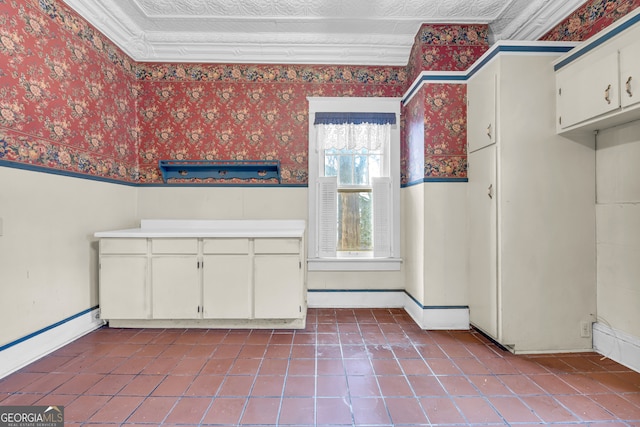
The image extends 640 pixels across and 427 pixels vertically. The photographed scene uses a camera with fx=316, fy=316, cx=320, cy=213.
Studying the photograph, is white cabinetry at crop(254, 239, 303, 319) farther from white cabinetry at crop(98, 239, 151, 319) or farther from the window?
white cabinetry at crop(98, 239, 151, 319)

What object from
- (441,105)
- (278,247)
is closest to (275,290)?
(278,247)

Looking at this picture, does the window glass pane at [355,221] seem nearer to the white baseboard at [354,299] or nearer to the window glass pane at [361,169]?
the window glass pane at [361,169]

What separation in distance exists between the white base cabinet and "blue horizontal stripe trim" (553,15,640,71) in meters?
2.68

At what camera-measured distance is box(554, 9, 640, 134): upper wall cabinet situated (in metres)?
1.94

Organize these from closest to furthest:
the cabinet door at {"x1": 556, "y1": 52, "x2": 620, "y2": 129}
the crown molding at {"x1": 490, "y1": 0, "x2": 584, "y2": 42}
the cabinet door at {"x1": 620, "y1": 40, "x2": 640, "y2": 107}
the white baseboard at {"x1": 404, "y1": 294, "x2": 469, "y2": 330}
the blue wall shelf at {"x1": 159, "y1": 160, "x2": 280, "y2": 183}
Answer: the cabinet door at {"x1": 620, "y1": 40, "x2": 640, "y2": 107}, the cabinet door at {"x1": 556, "y1": 52, "x2": 620, "y2": 129}, the crown molding at {"x1": 490, "y1": 0, "x2": 584, "y2": 42}, the white baseboard at {"x1": 404, "y1": 294, "x2": 469, "y2": 330}, the blue wall shelf at {"x1": 159, "y1": 160, "x2": 280, "y2": 183}

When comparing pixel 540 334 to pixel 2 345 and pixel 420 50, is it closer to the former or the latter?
pixel 420 50

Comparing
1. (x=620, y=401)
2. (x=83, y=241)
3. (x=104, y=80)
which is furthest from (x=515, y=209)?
(x=104, y=80)

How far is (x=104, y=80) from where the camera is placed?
3.24m

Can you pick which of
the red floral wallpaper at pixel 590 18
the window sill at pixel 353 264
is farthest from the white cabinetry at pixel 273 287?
the red floral wallpaper at pixel 590 18

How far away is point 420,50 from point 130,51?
3.27 m

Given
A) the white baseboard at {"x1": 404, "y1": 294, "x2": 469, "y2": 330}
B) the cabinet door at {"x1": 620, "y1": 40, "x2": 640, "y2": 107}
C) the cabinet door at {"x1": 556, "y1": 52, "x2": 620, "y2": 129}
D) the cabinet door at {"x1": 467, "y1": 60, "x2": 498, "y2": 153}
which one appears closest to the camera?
the cabinet door at {"x1": 620, "y1": 40, "x2": 640, "y2": 107}

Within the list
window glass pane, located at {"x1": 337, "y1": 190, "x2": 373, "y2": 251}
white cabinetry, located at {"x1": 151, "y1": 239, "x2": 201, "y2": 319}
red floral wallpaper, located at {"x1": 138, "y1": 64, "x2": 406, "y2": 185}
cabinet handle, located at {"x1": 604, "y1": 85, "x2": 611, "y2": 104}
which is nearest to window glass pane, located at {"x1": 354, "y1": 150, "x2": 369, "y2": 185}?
window glass pane, located at {"x1": 337, "y1": 190, "x2": 373, "y2": 251}

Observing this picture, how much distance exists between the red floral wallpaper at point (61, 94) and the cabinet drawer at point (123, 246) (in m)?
0.70

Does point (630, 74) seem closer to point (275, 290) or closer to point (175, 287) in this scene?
point (275, 290)
